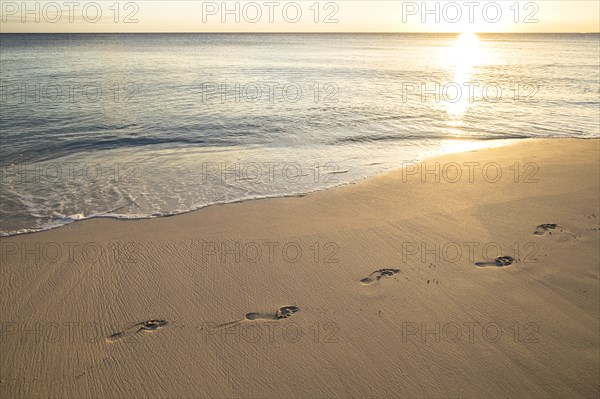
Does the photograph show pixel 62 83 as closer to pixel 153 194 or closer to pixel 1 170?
pixel 1 170

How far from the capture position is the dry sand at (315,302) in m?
3.89

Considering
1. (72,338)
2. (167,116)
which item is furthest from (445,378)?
(167,116)

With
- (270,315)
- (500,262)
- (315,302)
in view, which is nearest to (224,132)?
(315,302)

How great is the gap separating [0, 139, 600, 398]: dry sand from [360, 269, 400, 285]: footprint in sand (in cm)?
3

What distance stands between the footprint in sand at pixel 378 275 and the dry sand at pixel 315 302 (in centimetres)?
3

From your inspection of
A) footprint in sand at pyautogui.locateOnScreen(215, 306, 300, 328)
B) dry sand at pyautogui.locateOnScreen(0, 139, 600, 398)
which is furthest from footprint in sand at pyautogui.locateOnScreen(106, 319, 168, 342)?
footprint in sand at pyautogui.locateOnScreen(215, 306, 300, 328)

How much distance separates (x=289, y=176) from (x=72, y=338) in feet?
19.1

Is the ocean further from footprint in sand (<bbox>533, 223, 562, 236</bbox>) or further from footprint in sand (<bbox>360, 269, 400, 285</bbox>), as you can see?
footprint in sand (<bbox>533, 223, 562, 236</bbox>)

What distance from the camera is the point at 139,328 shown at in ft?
14.8

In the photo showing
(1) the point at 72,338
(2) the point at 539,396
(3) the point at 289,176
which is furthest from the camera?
(3) the point at 289,176

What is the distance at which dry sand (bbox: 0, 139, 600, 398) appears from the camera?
12.8 ft

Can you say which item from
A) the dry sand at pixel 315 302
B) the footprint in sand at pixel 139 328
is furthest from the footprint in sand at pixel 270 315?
the footprint in sand at pixel 139 328

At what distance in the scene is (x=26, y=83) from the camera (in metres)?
23.2

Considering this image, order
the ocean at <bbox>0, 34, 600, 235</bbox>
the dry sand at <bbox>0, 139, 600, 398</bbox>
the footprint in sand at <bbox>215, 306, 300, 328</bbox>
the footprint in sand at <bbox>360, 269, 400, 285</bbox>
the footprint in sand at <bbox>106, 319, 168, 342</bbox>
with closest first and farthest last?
the dry sand at <bbox>0, 139, 600, 398</bbox> < the footprint in sand at <bbox>106, 319, 168, 342</bbox> < the footprint in sand at <bbox>215, 306, 300, 328</bbox> < the footprint in sand at <bbox>360, 269, 400, 285</bbox> < the ocean at <bbox>0, 34, 600, 235</bbox>
